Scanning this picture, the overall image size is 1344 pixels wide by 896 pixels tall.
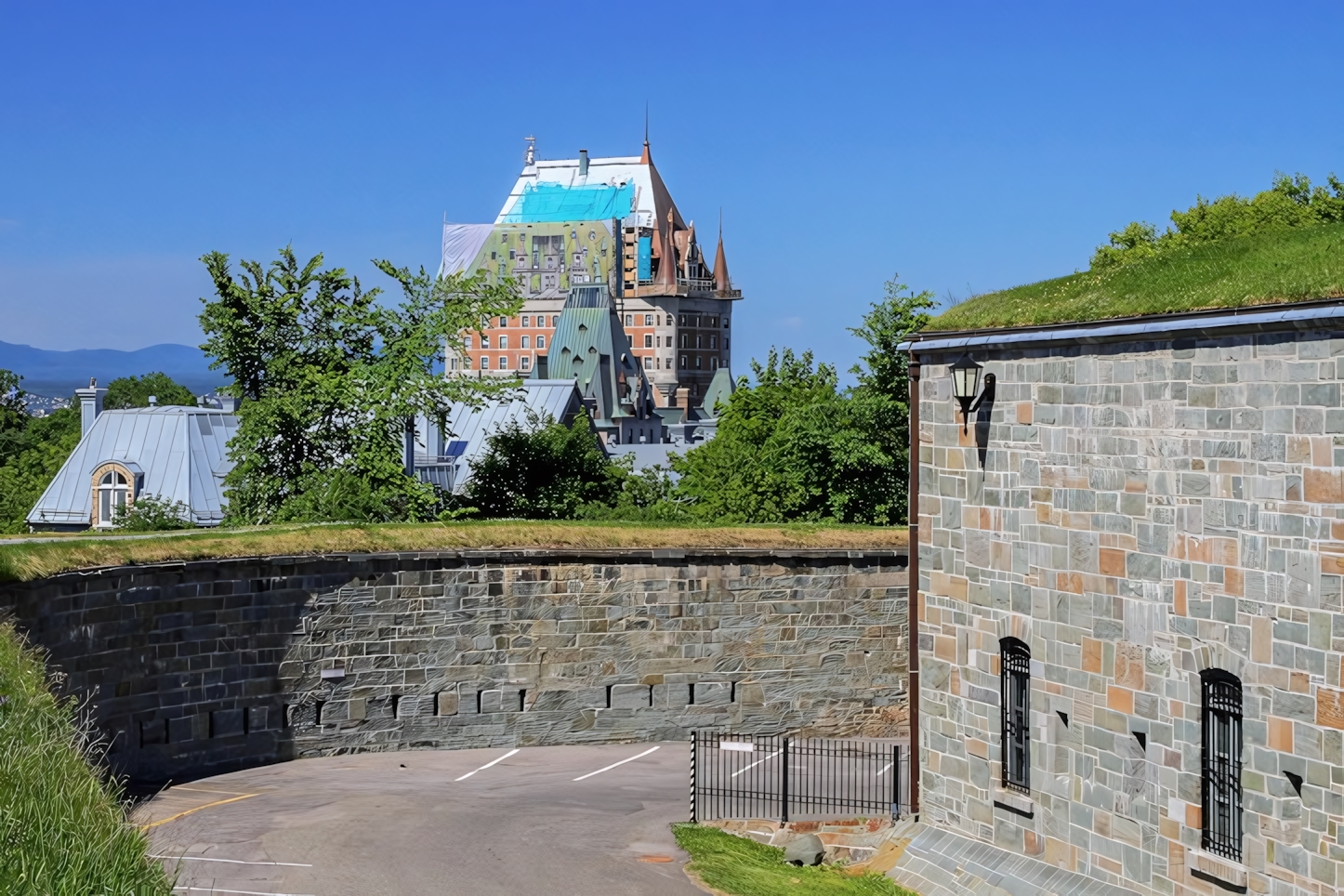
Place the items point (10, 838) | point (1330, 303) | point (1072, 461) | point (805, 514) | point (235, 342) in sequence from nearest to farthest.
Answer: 1. point (10, 838)
2. point (1330, 303)
3. point (1072, 461)
4. point (235, 342)
5. point (805, 514)

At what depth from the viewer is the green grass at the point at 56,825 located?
9062 millimetres

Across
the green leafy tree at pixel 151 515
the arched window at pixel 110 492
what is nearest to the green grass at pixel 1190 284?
the green leafy tree at pixel 151 515

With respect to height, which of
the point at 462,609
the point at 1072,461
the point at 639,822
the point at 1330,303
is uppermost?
the point at 1330,303

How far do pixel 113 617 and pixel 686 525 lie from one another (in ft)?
31.0

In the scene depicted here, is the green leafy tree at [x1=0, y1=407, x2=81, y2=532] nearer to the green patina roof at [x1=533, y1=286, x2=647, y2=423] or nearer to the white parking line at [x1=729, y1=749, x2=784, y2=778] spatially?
the white parking line at [x1=729, y1=749, x2=784, y2=778]

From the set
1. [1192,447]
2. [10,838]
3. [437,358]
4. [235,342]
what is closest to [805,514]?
[437,358]

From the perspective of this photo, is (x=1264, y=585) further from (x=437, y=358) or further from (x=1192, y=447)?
(x=437, y=358)

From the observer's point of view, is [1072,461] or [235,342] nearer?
[1072,461]

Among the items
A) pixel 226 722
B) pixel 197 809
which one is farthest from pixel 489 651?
pixel 197 809

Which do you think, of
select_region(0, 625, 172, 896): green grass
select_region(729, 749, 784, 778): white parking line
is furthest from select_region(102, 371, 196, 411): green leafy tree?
select_region(0, 625, 172, 896): green grass

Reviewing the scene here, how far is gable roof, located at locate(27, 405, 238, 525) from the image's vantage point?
5662cm

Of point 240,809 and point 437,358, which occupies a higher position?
point 437,358

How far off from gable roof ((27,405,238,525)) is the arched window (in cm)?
38

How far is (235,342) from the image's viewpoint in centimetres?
3538
